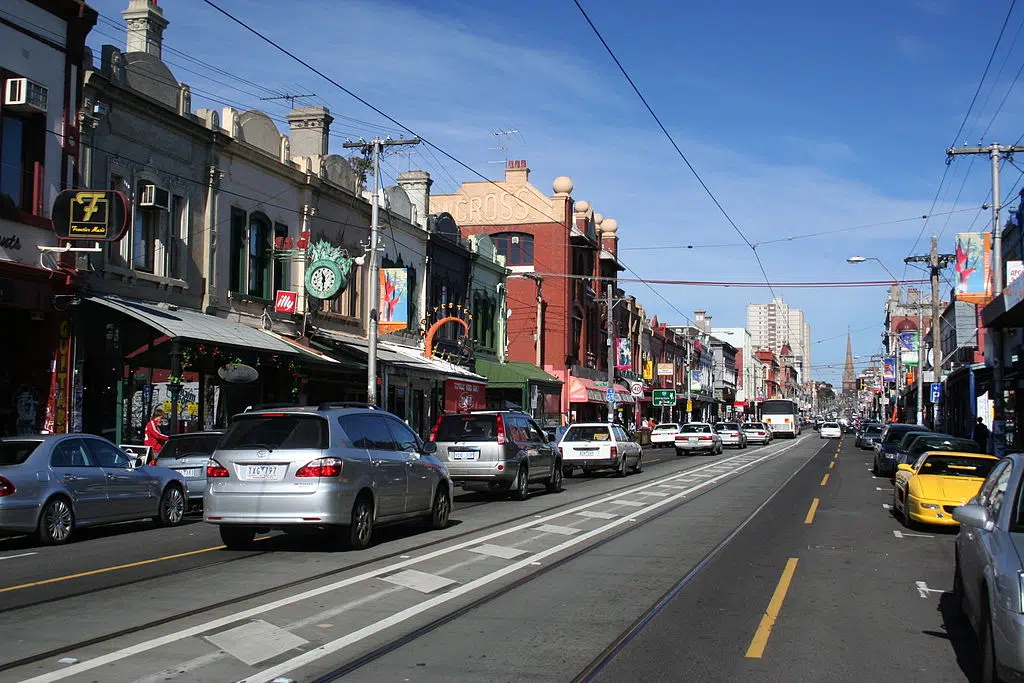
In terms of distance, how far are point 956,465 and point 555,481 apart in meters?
9.50

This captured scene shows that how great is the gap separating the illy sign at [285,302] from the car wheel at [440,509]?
42.7 ft

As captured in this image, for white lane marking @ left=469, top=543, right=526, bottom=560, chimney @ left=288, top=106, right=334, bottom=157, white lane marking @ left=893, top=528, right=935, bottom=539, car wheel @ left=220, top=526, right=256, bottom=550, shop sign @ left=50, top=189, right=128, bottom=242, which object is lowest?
white lane marking @ left=893, top=528, right=935, bottom=539

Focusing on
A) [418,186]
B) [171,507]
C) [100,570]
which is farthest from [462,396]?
[100,570]

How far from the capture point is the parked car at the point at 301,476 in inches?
489

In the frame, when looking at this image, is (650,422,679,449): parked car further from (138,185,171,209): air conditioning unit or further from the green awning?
(138,185,171,209): air conditioning unit

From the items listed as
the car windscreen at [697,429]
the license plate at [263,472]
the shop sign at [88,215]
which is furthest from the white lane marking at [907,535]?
the car windscreen at [697,429]

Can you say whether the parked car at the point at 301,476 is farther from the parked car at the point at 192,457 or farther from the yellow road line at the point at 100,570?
the parked car at the point at 192,457

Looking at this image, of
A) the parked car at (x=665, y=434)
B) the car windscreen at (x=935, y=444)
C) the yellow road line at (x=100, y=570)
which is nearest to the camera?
the yellow road line at (x=100, y=570)

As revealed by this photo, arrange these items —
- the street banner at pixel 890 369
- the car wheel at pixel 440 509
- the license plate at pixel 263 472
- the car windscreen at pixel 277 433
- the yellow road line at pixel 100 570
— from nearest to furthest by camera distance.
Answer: the yellow road line at pixel 100 570, the license plate at pixel 263 472, the car windscreen at pixel 277 433, the car wheel at pixel 440 509, the street banner at pixel 890 369

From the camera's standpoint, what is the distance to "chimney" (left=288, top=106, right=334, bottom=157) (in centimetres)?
3189

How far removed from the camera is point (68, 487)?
1395 cm

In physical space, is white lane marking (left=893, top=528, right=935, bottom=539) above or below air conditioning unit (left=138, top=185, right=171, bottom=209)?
below

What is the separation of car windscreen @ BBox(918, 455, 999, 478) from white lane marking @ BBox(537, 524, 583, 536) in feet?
19.2

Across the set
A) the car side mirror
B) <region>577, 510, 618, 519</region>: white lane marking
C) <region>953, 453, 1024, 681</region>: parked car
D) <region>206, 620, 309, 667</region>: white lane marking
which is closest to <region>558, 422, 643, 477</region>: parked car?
<region>577, 510, 618, 519</region>: white lane marking
